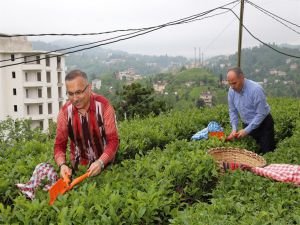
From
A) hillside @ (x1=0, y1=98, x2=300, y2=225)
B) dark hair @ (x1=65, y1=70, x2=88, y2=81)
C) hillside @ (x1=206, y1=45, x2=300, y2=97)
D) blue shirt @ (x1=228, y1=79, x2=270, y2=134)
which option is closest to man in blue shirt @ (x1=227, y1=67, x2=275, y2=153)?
blue shirt @ (x1=228, y1=79, x2=270, y2=134)

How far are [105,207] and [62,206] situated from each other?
0.40 metres

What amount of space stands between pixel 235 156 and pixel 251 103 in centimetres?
131

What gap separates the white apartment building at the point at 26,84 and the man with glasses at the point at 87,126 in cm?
4109

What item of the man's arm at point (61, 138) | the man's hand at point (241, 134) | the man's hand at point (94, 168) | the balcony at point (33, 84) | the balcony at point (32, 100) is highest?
the man's arm at point (61, 138)

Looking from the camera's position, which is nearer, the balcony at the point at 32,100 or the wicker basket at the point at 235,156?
the wicker basket at the point at 235,156

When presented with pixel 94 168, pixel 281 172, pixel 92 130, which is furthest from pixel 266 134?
pixel 94 168

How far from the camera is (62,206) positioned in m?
3.37

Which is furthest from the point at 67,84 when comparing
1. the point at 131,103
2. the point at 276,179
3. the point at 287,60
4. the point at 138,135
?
the point at 287,60

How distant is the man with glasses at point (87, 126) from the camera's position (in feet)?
12.6

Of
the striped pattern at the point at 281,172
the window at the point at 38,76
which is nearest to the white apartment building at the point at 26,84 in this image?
the window at the point at 38,76

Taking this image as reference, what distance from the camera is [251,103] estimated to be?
20.7 feet

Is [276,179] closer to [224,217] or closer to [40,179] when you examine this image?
[224,217]

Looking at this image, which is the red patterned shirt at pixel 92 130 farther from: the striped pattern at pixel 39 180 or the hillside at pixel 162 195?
the hillside at pixel 162 195

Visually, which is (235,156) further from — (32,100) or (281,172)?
(32,100)
